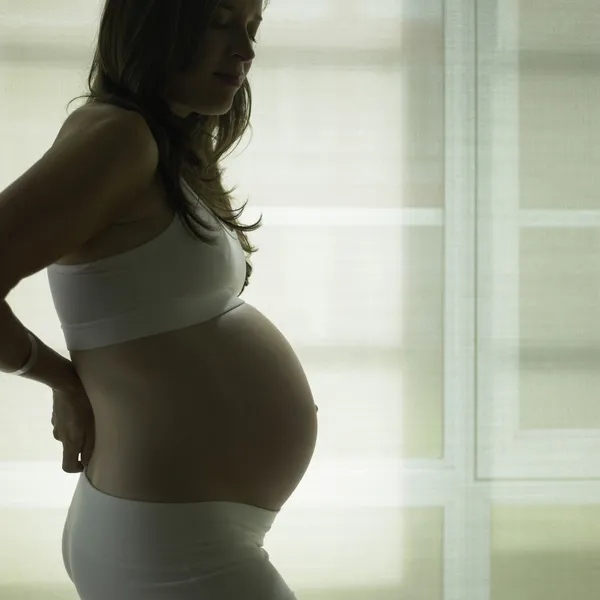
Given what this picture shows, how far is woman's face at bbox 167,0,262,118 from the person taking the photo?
84 centimetres

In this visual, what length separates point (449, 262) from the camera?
160 cm

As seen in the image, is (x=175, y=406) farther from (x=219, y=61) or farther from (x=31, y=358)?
(x=219, y=61)

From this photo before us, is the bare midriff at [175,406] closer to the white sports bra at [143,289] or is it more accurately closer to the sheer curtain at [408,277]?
the white sports bra at [143,289]

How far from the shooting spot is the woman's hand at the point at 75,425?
868 mm

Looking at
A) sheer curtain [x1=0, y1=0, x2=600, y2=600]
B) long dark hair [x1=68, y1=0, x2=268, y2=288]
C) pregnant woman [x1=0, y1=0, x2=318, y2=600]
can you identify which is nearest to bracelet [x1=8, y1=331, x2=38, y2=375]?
pregnant woman [x1=0, y1=0, x2=318, y2=600]

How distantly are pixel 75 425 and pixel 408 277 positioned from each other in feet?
2.86

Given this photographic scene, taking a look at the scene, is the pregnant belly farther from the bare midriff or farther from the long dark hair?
the long dark hair

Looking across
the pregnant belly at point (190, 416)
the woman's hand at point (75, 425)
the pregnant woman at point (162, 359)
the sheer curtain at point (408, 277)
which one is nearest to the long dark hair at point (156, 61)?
the pregnant woman at point (162, 359)

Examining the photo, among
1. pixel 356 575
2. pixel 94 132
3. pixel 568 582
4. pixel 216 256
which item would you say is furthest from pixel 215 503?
pixel 568 582

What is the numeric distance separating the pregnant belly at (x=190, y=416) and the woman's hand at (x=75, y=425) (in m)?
0.02

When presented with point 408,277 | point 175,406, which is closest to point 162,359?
point 175,406

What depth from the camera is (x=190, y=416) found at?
0.80 m

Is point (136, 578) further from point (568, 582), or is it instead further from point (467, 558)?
point (568, 582)

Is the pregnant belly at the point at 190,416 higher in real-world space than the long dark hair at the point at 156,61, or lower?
lower
